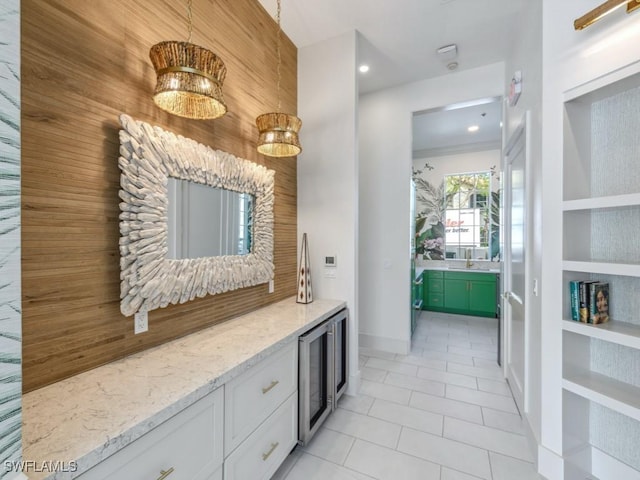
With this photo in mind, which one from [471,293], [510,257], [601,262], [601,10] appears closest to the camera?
[601,10]

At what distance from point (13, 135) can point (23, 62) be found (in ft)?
2.29

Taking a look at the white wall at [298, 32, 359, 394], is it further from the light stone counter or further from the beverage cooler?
the light stone counter

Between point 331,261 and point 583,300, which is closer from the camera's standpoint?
point 583,300

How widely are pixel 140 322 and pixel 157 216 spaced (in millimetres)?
549

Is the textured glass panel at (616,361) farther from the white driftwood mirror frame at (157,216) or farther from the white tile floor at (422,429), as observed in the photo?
the white driftwood mirror frame at (157,216)

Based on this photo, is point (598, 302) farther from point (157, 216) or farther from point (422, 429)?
point (157, 216)

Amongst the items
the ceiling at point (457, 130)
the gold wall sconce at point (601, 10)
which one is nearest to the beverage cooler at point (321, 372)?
the gold wall sconce at point (601, 10)

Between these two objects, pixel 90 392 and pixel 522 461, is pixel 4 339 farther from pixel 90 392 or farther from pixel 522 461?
pixel 522 461

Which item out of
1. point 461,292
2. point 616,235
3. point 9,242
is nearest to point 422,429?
point 616,235

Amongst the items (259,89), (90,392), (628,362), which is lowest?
(628,362)

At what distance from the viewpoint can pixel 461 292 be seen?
5316 mm

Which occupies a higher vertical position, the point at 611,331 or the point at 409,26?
the point at 409,26

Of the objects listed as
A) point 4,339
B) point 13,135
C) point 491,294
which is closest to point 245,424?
point 4,339

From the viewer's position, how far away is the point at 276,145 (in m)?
2.06
